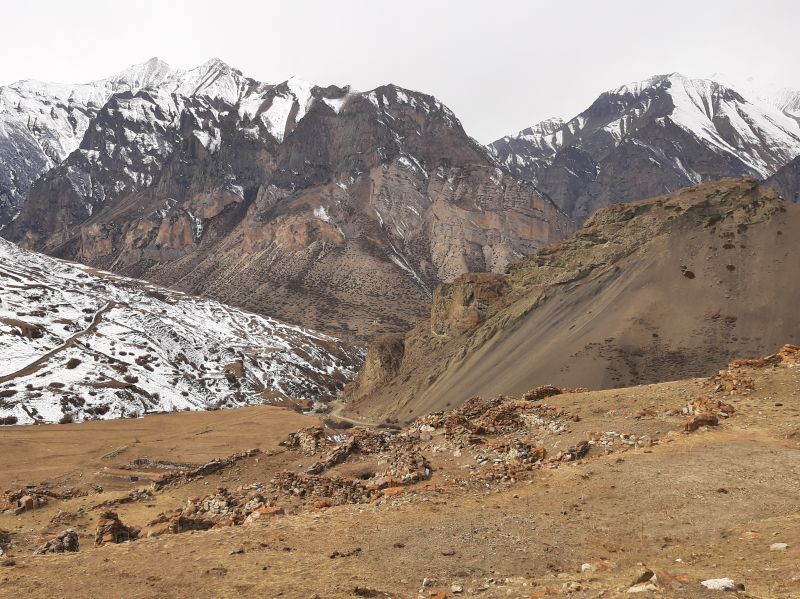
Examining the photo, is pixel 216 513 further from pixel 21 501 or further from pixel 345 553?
pixel 21 501

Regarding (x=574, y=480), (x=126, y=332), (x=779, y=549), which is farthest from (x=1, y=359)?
(x=779, y=549)

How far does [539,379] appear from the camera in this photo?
53219 millimetres

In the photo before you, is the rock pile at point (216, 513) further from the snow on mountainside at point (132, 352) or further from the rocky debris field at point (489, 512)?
the snow on mountainside at point (132, 352)

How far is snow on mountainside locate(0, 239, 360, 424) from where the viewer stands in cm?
6875

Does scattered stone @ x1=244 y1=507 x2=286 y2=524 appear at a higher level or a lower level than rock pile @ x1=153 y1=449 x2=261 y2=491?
higher

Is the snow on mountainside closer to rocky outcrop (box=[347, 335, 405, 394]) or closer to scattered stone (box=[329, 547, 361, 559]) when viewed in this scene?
rocky outcrop (box=[347, 335, 405, 394])

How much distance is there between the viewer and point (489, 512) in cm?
1491

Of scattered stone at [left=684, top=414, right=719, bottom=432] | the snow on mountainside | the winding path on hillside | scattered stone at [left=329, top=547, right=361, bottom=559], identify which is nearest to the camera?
scattered stone at [left=329, top=547, right=361, bottom=559]

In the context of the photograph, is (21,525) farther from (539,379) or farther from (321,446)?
(539,379)

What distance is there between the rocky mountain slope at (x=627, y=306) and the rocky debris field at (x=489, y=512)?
27.0m

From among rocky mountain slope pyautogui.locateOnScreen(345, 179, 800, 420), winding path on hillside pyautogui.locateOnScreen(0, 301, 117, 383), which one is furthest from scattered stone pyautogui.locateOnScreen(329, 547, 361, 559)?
winding path on hillside pyautogui.locateOnScreen(0, 301, 117, 383)

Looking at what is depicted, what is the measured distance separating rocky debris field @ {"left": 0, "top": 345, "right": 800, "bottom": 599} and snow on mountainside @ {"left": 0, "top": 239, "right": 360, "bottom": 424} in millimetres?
47374

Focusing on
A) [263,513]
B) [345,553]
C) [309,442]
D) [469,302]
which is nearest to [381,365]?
[469,302]

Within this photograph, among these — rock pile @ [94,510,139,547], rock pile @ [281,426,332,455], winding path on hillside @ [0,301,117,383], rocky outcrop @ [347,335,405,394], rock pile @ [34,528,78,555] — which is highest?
winding path on hillside @ [0,301,117,383]
